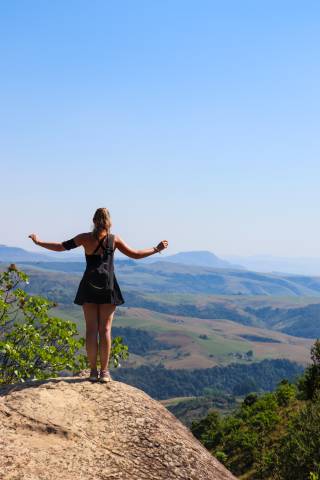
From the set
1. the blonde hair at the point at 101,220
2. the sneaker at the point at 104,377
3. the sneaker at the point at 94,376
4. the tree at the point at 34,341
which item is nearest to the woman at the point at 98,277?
the blonde hair at the point at 101,220

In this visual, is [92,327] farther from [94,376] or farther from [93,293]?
[94,376]

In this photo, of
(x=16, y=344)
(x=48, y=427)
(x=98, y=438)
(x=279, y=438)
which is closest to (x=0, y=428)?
(x=48, y=427)

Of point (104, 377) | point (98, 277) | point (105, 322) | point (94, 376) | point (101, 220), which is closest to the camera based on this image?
point (101, 220)

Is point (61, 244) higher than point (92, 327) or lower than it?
higher

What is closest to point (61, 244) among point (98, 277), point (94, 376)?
point (98, 277)

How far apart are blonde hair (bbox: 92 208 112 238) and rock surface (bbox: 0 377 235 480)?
11.4 feet

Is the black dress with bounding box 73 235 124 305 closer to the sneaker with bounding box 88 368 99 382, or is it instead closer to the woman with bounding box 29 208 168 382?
the woman with bounding box 29 208 168 382

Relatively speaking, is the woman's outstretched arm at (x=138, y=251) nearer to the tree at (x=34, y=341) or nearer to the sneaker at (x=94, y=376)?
the sneaker at (x=94, y=376)

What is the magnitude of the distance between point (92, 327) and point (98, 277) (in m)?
1.16

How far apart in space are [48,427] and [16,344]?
7.49m

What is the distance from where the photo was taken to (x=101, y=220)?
10.6m

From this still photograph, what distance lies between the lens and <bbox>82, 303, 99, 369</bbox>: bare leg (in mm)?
10945

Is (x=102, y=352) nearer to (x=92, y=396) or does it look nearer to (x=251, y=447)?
(x=92, y=396)

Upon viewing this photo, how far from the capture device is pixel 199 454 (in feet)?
33.2
